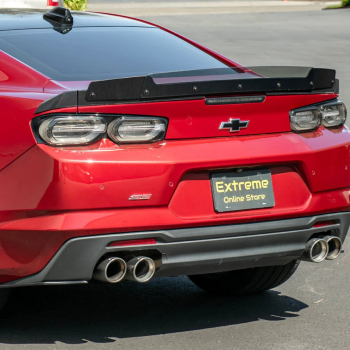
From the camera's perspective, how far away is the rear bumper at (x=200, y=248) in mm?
3830

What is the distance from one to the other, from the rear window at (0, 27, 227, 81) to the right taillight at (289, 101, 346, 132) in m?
0.77

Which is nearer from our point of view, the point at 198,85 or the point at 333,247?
the point at 198,85

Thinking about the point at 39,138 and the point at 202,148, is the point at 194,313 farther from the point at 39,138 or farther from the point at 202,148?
the point at 39,138

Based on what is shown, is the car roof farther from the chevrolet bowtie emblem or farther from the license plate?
the license plate

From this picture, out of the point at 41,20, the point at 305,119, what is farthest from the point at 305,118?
the point at 41,20

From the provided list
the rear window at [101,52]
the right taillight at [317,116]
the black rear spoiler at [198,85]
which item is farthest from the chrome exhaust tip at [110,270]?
the right taillight at [317,116]

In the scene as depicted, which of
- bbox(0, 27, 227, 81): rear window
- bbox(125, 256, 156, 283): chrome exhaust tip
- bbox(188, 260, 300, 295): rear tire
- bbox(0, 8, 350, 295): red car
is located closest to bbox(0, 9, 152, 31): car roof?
bbox(0, 27, 227, 81): rear window

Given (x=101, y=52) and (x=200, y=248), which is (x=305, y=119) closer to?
(x=200, y=248)

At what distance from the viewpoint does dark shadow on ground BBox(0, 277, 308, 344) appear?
439 cm

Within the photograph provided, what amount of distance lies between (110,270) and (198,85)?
92 centimetres

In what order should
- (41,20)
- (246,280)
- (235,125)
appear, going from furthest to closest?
1. (41,20)
2. (246,280)
3. (235,125)

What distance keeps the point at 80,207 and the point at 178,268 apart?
1.86 feet

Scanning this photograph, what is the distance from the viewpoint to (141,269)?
155 inches

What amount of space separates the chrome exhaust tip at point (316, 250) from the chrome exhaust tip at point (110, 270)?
3.11ft
